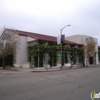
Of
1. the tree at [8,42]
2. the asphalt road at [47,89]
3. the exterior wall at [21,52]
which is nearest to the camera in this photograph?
the asphalt road at [47,89]

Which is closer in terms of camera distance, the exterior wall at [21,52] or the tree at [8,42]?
the tree at [8,42]

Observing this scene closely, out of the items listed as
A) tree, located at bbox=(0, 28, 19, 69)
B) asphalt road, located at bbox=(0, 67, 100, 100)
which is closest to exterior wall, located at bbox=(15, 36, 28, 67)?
tree, located at bbox=(0, 28, 19, 69)

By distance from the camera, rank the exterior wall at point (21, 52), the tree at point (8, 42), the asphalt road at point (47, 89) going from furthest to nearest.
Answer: the exterior wall at point (21, 52) → the tree at point (8, 42) → the asphalt road at point (47, 89)

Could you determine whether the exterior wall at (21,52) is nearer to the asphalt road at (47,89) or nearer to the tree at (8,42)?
the tree at (8,42)

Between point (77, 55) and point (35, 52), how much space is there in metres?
13.1

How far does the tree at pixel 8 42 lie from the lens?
24469mm

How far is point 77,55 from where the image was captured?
34.3 meters

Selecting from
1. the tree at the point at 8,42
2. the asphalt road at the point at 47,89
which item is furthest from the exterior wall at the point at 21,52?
the asphalt road at the point at 47,89

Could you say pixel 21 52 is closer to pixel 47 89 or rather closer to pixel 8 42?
pixel 8 42

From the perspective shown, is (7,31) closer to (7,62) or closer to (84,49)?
(7,62)

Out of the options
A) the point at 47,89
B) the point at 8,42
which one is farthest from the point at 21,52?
the point at 47,89

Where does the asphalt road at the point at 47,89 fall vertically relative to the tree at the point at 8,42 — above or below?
below

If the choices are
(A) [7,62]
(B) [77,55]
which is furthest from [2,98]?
(B) [77,55]

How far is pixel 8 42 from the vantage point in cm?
2505
